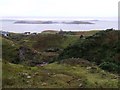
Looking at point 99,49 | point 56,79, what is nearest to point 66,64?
point 56,79

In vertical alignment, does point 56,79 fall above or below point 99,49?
below

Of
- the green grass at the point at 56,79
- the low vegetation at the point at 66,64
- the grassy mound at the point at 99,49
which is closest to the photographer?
the green grass at the point at 56,79

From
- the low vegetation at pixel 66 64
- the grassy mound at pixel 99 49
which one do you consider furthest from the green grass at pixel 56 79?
the grassy mound at pixel 99 49

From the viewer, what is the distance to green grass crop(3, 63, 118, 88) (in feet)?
60.5

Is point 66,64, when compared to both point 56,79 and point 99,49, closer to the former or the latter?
point 56,79

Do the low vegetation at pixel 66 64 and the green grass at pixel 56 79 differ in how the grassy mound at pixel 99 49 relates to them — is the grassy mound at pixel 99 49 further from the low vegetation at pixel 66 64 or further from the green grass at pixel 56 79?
the green grass at pixel 56 79

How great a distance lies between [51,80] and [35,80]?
37.8 inches

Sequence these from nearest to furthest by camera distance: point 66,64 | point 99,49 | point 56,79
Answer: point 56,79 < point 66,64 < point 99,49

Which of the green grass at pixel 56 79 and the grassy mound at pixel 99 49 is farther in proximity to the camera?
the grassy mound at pixel 99 49

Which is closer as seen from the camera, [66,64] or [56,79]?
[56,79]

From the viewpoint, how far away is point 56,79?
19969mm

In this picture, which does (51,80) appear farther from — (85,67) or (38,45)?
(38,45)

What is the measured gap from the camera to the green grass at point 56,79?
60.5ft

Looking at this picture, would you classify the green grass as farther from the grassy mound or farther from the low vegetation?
the grassy mound
